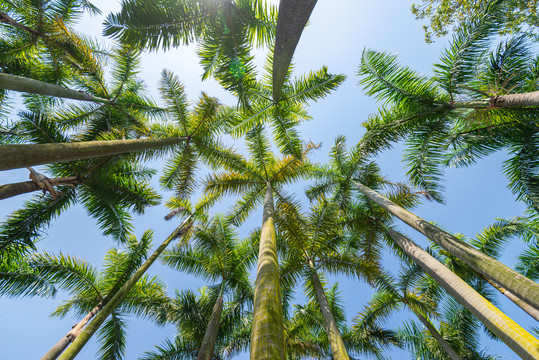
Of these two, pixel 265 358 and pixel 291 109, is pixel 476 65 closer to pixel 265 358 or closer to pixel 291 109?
pixel 291 109

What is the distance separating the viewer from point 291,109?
9.66 m

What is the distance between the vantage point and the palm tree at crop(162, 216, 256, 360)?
9.72 metres

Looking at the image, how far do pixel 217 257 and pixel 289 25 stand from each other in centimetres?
921

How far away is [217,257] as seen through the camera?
984 centimetres

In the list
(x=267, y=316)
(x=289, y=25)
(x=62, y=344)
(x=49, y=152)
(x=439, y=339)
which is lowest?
(x=267, y=316)

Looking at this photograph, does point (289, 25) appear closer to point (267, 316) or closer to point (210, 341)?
point (267, 316)

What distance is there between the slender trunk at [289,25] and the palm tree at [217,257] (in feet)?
25.9

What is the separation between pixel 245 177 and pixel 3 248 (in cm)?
757

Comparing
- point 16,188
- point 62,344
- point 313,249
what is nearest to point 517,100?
point 313,249

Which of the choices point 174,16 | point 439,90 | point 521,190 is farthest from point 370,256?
point 174,16

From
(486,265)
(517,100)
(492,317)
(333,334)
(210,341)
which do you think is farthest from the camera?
(210,341)

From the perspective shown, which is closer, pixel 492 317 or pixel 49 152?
pixel 49 152

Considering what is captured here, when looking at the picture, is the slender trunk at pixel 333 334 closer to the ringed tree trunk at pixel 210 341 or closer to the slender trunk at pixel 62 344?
the ringed tree trunk at pixel 210 341

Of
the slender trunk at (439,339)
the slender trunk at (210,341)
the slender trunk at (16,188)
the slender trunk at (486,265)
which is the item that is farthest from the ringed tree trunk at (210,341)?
the slender trunk at (439,339)
